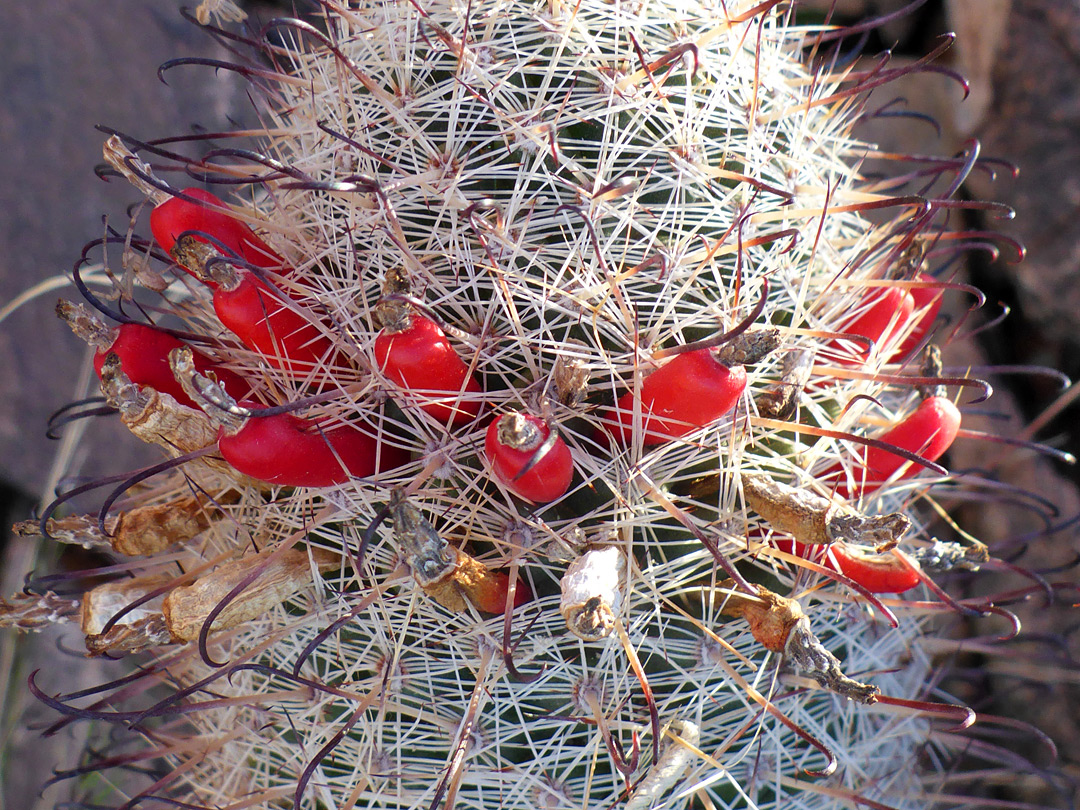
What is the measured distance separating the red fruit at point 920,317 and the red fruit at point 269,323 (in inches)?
24.6

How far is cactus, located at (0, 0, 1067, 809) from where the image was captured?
735 millimetres

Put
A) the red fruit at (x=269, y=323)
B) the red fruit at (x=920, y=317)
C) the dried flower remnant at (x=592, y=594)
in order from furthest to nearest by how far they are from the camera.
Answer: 1. the red fruit at (x=920, y=317)
2. the red fruit at (x=269, y=323)
3. the dried flower remnant at (x=592, y=594)

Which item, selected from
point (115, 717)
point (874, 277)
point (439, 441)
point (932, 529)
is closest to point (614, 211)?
point (439, 441)

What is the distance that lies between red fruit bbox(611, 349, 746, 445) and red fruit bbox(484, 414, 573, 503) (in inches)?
2.8

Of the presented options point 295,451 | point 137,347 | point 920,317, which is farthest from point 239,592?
point 920,317

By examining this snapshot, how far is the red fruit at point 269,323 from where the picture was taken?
77cm

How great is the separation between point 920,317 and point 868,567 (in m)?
0.33

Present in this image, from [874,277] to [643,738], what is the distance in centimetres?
53

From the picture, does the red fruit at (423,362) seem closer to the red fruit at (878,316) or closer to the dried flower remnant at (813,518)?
the dried flower remnant at (813,518)

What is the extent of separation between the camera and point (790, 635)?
0.75m

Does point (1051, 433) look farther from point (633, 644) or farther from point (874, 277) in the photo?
point (633, 644)

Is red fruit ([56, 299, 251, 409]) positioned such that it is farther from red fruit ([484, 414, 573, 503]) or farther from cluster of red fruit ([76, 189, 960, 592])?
red fruit ([484, 414, 573, 503])

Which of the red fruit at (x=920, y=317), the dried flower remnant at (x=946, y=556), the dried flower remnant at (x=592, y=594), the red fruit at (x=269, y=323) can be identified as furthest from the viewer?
the red fruit at (x=920, y=317)

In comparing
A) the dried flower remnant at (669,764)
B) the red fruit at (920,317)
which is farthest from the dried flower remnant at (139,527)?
the red fruit at (920,317)
